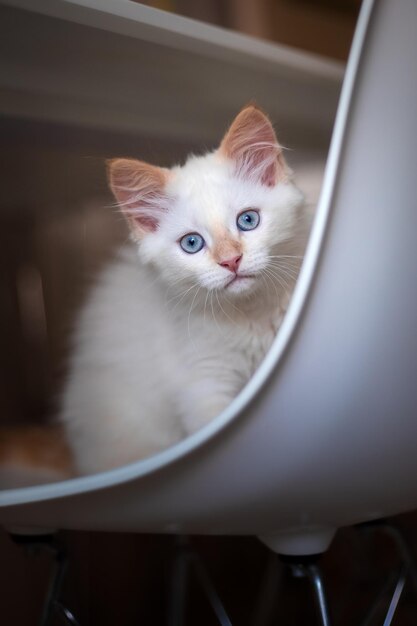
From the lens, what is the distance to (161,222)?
894mm

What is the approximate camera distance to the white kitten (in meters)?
0.81

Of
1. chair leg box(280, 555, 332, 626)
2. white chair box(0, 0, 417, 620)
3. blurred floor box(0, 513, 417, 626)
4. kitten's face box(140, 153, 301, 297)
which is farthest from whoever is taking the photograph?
blurred floor box(0, 513, 417, 626)

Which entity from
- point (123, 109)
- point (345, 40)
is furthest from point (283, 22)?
point (123, 109)

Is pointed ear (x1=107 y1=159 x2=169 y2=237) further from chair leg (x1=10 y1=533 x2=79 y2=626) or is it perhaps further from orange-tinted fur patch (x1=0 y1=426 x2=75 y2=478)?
chair leg (x1=10 y1=533 x2=79 y2=626)

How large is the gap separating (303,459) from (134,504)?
0.53 feet

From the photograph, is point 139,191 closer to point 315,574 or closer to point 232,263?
point 232,263

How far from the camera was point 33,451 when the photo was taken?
2.84 feet

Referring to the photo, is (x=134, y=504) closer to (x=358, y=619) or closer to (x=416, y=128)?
(x=416, y=128)

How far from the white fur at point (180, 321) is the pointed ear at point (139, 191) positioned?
13mm

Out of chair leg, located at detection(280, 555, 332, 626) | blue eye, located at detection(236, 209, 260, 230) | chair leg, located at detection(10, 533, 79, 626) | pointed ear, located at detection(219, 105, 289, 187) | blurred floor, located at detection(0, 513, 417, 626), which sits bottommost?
blurred floor, located at detection(0, 513, 417, 626)

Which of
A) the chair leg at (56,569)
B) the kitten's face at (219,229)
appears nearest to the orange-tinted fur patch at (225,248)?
the kitten's face at (219,229)

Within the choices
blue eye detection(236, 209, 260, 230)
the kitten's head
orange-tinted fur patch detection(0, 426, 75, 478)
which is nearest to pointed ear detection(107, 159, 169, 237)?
the kitten's head

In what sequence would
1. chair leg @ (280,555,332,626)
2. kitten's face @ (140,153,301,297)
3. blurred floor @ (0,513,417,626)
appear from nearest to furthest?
chair leg @ (280,555,332,626) < kitten's face @ (140,153,301,297) < blurred floor @ (0,513,417,626)

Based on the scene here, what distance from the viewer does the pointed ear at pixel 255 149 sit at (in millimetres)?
810
